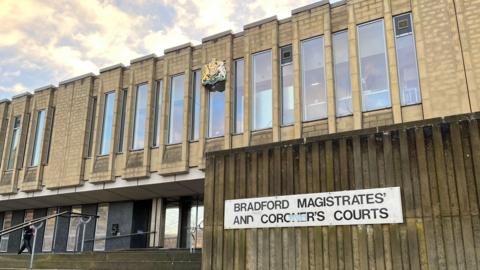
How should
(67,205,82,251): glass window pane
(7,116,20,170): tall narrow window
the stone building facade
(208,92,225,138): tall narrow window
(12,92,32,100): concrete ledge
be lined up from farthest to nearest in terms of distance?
(12,92,32,100): concrete ledge < (7,116,20,170): tall narrow window < (67,205,82,251): glass window pane < (208,92,225,138): tall narrow window < the stone building facade

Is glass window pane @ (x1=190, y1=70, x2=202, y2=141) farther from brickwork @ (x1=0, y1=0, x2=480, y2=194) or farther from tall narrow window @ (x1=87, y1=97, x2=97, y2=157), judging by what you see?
tall narrow window @ (x1=87, y1=97, x2=97, y2=157)

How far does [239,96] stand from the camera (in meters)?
16.4

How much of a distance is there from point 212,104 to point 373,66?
5986 millimetres

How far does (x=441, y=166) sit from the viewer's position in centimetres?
587

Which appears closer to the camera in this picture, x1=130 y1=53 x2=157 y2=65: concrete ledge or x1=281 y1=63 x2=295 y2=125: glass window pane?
x1=281 y1=63 x2=295 y2=125: glass window pane

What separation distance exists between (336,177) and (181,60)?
496 inches

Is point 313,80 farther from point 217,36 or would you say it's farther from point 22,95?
point 22,95

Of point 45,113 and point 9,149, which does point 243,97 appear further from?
point 9,149

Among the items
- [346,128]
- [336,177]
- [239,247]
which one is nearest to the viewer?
[336,177]

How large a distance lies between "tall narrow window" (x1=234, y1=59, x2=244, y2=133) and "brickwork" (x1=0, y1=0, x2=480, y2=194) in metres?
0.22

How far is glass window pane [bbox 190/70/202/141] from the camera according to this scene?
55.6 feet

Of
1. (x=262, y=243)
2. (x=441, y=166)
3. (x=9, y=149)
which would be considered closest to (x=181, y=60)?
(x=9, y=149)

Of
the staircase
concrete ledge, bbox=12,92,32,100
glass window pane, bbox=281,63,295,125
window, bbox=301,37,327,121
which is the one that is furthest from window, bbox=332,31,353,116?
concrete ledge, bbox=12,92,32,100

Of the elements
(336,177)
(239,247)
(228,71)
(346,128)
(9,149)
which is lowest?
(239,247)
